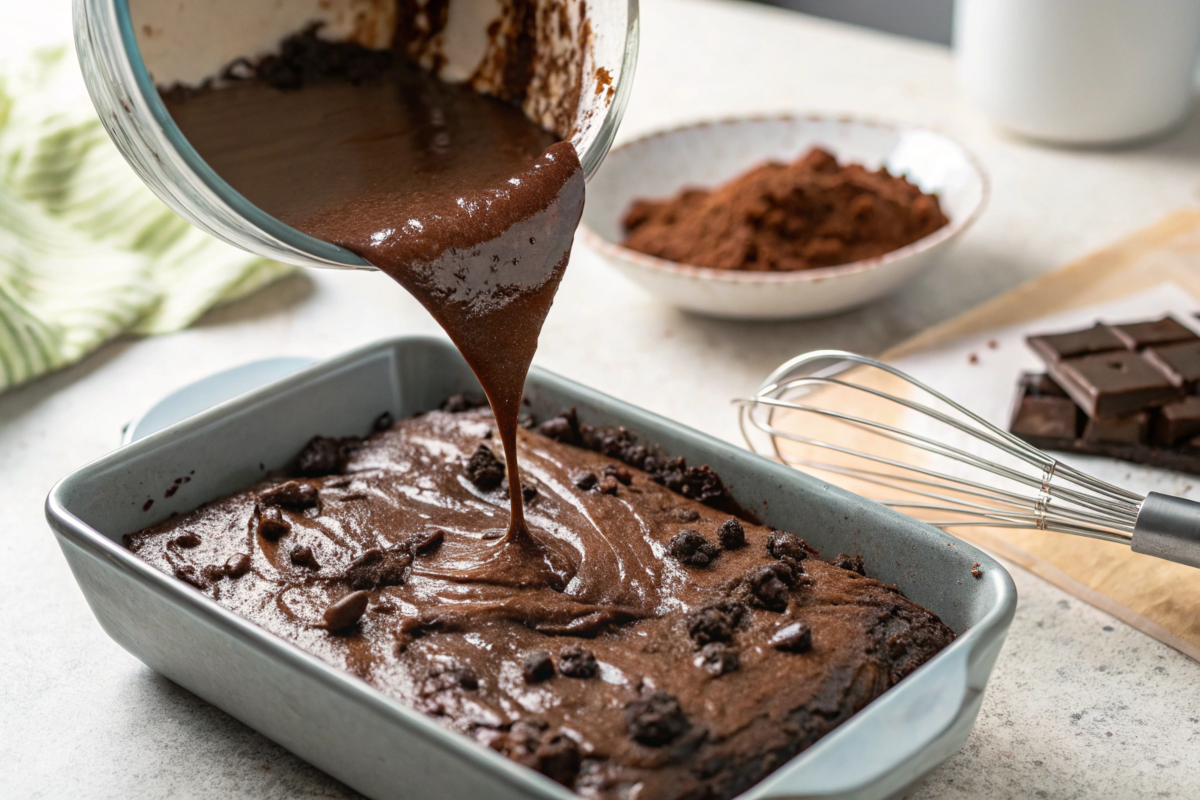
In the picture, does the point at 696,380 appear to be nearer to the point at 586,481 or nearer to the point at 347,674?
the point at 586,481

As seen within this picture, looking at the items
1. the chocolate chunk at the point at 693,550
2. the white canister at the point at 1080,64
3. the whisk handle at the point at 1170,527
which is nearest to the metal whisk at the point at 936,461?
the whisk handle at the point at 1170,527

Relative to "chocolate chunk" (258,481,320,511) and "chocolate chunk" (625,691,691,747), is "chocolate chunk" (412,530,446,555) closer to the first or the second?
"chocolate chunk" (258,481,320,511)

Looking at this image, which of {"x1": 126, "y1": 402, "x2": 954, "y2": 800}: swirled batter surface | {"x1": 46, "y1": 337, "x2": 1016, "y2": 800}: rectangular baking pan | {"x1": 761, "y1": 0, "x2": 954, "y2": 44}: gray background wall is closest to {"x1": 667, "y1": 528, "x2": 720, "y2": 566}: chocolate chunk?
{"x1": 126, "y1": 402, "x2": 954, "y2": 800}: swirled batter surface

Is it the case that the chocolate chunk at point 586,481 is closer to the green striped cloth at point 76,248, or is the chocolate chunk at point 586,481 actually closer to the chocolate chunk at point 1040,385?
the chocolate chunk at point 1040,385

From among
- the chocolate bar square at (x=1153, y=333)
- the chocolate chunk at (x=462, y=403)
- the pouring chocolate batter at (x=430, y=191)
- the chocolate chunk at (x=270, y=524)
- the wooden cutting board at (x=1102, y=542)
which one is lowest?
the wooden cutting board at (x=1102, y=542)

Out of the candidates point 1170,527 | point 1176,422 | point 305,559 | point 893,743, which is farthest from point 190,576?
point 1176,422

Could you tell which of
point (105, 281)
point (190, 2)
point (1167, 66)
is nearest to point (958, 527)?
point (190, 2)
